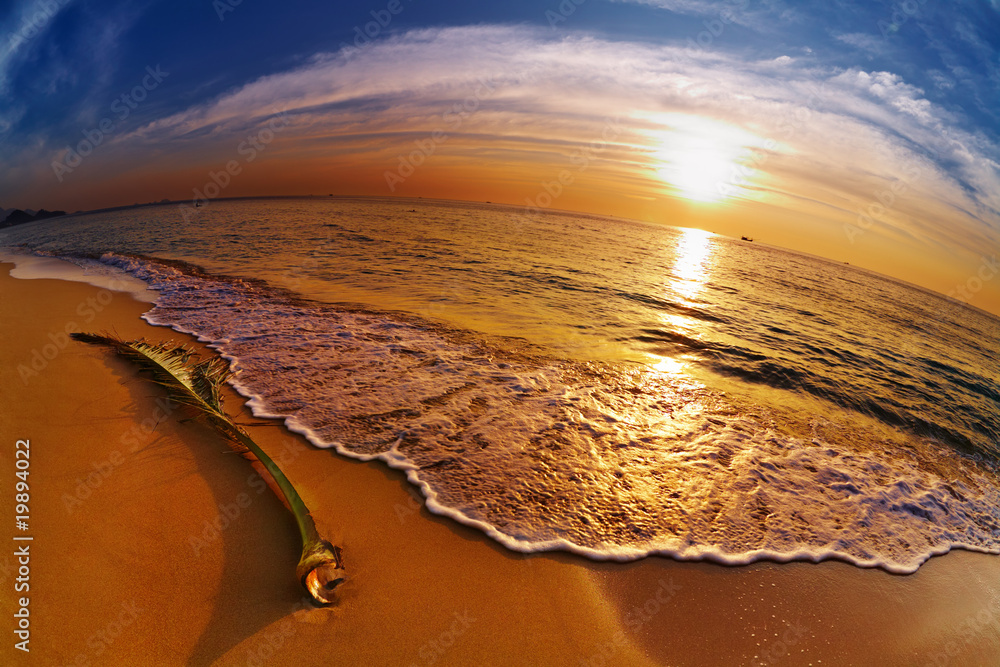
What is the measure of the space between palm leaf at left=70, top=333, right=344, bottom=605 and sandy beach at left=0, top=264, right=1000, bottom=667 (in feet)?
0.40

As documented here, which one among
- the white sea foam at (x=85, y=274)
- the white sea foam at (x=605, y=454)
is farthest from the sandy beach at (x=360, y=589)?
the white sea foam at (x=85, y=274)

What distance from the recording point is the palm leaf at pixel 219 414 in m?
2.76

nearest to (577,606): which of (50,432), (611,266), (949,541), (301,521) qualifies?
(301,521)

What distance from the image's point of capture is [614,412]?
586cm

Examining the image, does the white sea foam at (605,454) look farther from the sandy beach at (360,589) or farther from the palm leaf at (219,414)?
the palm leaf at (219,414)

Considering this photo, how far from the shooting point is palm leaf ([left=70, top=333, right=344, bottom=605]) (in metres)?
2.76

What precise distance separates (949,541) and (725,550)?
339cm

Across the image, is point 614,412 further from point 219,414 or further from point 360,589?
point 219,414

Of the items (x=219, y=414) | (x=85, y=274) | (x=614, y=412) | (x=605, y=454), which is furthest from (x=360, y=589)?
(x=85, y=274)

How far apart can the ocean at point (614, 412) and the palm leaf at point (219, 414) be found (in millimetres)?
615

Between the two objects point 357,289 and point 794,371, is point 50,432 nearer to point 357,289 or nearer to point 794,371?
point 357,289

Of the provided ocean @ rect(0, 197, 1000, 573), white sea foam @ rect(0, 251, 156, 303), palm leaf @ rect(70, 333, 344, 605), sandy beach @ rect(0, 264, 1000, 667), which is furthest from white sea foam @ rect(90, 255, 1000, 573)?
white sea foam @ rect(0, 251, 156, 303)

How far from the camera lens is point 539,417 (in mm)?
5500

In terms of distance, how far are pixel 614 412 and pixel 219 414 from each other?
5.30m
